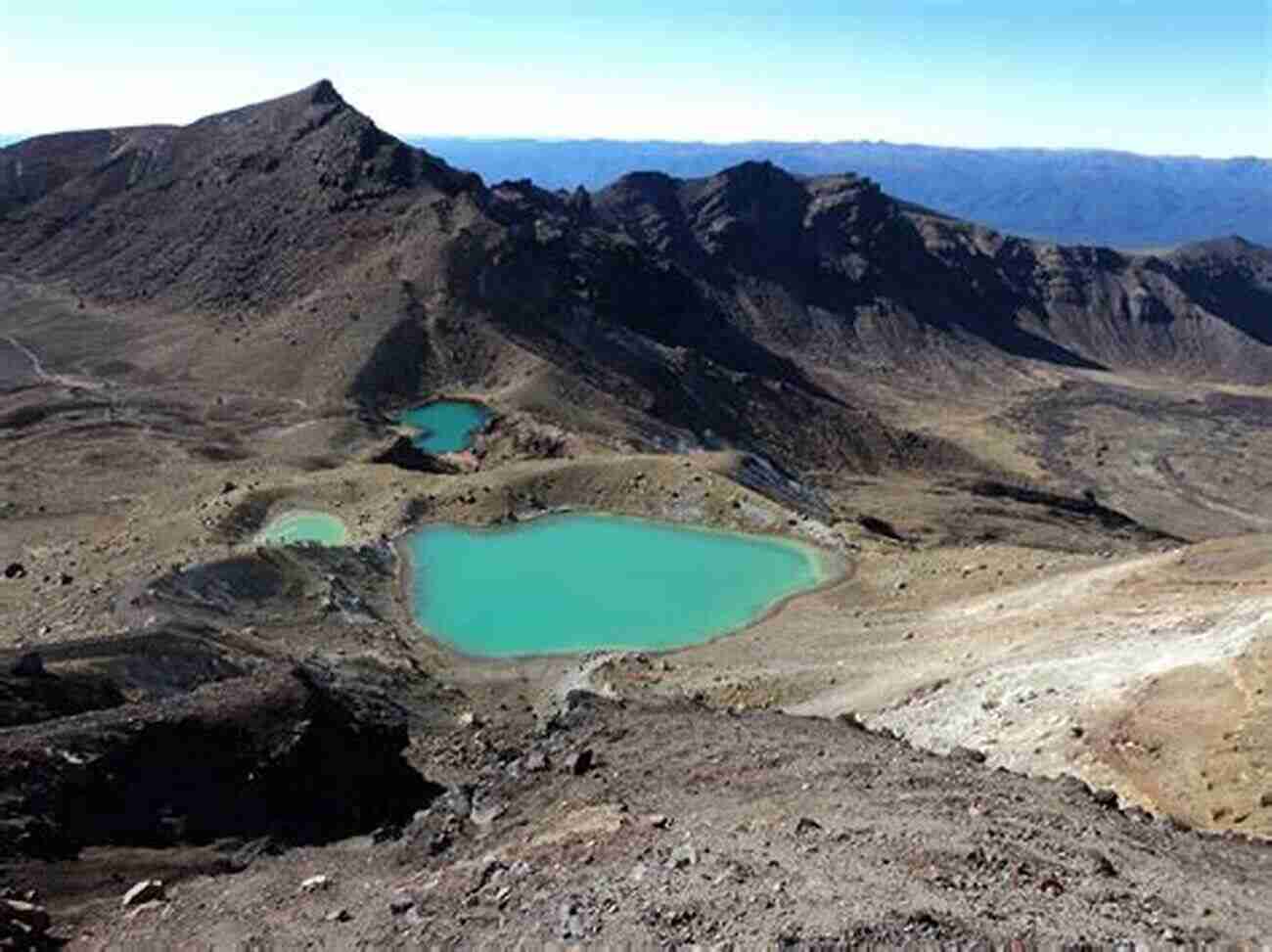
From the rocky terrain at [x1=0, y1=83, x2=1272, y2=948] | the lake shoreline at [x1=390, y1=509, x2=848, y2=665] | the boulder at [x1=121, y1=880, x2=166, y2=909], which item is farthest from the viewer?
the lake shoreline at [x1=390, y1=509, x2=848, y2=665]

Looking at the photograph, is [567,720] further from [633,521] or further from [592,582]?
[633,521]

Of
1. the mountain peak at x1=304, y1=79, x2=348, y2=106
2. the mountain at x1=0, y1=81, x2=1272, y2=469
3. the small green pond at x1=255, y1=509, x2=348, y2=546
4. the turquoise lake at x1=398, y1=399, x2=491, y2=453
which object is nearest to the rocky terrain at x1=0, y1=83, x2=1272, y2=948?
the small green pond at x1=255, y1=509, x2=348, y2=546

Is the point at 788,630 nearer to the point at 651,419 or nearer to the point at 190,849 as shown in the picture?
the point at 190,849

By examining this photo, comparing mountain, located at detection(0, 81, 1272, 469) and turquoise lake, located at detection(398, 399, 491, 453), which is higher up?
mountain, located at detection(0, 81, 1272, 469)

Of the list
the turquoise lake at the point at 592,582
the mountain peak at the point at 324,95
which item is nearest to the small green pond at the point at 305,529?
the turquoise lake at the point at 592,582

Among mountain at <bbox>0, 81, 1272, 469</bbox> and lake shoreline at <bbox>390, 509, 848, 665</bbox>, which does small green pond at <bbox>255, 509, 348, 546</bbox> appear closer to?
lake shoreline at <bbox>390, 509, 848, 665</bbox>
